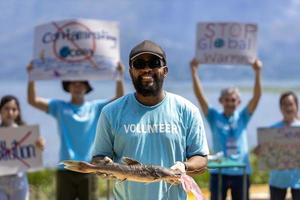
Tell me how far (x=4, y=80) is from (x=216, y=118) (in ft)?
39.8

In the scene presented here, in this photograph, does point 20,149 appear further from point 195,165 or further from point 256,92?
point 195,165

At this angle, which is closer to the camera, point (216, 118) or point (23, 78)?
point (216, 118)

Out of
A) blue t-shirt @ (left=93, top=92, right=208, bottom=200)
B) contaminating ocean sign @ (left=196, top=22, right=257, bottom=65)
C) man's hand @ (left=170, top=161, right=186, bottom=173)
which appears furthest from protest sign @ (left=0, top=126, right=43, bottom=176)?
man's hand @ (left=170, top=161, right=186, bottom=173)

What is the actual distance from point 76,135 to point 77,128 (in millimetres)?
63

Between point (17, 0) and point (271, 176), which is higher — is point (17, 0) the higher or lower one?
the higher one

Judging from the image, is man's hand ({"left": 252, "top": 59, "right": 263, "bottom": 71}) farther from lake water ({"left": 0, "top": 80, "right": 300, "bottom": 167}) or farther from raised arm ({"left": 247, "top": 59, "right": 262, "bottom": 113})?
lake water ({"left": 0, "top": 80, "right": 300, "bottom": 167})

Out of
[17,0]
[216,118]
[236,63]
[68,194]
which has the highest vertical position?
[17,0]

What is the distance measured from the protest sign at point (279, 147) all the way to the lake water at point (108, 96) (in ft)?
18.8

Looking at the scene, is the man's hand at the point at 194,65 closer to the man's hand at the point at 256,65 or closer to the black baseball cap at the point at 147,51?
the man's hand at the point at 256,65

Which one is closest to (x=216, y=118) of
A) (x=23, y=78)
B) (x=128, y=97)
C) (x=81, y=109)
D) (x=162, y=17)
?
(x=81, y=109)

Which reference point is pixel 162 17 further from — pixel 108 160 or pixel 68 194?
pixel 108 160

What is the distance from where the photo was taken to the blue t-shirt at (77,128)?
24.7ft

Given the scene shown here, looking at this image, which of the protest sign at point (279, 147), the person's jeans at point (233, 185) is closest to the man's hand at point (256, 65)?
the protest sign at point (279, 147)

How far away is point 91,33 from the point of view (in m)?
8.14
